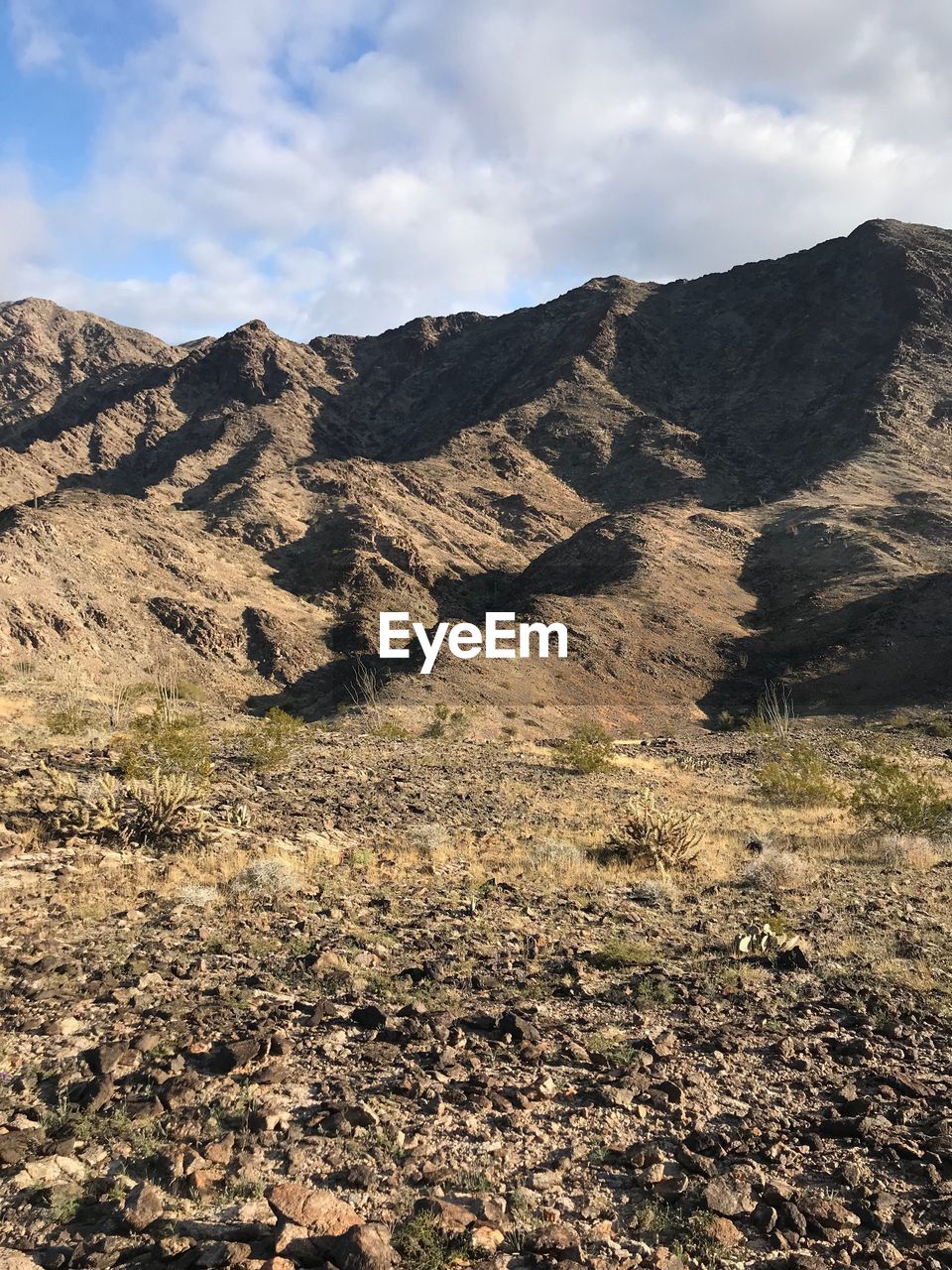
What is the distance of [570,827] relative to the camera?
509 inches

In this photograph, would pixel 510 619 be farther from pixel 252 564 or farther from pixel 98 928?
pixel 98 928

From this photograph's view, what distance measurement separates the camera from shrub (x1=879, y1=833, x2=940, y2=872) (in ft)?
36.6

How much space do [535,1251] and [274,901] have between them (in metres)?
5.10

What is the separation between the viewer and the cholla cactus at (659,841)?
35.3ft

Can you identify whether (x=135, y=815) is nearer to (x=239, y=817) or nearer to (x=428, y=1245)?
(x=239, y=817)

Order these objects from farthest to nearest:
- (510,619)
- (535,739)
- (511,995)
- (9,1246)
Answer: (510,619) < (535,739) < (511,995) < (9,1246)

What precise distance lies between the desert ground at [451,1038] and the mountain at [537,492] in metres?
23.4

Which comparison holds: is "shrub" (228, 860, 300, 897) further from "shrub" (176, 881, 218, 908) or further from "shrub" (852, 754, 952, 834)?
"shrub" (852, 754, 952, 834)

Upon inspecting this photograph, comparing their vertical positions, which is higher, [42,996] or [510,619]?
[510,619]

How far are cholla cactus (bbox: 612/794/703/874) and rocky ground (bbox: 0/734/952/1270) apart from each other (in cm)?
55

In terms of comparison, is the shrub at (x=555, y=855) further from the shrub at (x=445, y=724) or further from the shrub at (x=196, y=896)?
the shrub at (x=445, y=724)

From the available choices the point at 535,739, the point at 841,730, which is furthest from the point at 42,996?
the point at 841,730

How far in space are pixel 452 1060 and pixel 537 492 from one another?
7443 cm

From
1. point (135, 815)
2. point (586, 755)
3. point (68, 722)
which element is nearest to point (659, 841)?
point (135, 815)
